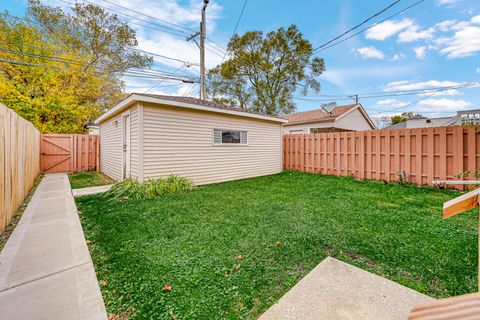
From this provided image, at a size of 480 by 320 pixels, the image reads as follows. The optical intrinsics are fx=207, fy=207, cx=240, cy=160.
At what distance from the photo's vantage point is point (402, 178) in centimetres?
641

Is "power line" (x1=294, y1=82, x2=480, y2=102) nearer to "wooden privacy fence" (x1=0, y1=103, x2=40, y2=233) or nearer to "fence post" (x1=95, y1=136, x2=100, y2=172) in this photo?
"fence post" (x1=95, y1=136, x2=100, y2=172)

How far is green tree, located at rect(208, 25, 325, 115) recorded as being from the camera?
1838cm

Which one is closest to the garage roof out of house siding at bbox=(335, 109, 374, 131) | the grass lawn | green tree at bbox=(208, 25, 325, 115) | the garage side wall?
the garage side wall

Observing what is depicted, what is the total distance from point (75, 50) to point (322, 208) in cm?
1881

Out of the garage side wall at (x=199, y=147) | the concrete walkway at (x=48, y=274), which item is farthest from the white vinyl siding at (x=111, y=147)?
the concrete walkway at (x=48, y=274)

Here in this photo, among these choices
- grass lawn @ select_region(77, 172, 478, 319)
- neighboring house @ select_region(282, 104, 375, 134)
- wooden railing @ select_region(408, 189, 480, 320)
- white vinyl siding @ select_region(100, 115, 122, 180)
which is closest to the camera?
wooden railing @ select_region(408, 189, 480, 320)

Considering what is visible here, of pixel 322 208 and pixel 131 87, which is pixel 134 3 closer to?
pixel 131 87

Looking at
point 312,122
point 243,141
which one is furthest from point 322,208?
point 312,122

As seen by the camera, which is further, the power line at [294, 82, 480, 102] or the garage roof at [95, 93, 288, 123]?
the power line at [294, 82, 480, 102]

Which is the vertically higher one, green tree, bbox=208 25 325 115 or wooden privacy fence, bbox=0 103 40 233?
green tree, bbox=208 25 325 115

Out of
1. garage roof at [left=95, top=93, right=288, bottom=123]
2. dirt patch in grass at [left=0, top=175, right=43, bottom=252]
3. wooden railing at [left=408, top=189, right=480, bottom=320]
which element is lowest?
dirt patch in grass at [left=0, top=175, right=43, bottom=252]

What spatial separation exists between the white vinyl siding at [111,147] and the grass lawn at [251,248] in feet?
9.98

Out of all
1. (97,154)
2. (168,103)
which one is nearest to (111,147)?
(97,154)

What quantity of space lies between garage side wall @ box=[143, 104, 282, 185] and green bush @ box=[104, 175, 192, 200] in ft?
1.02
